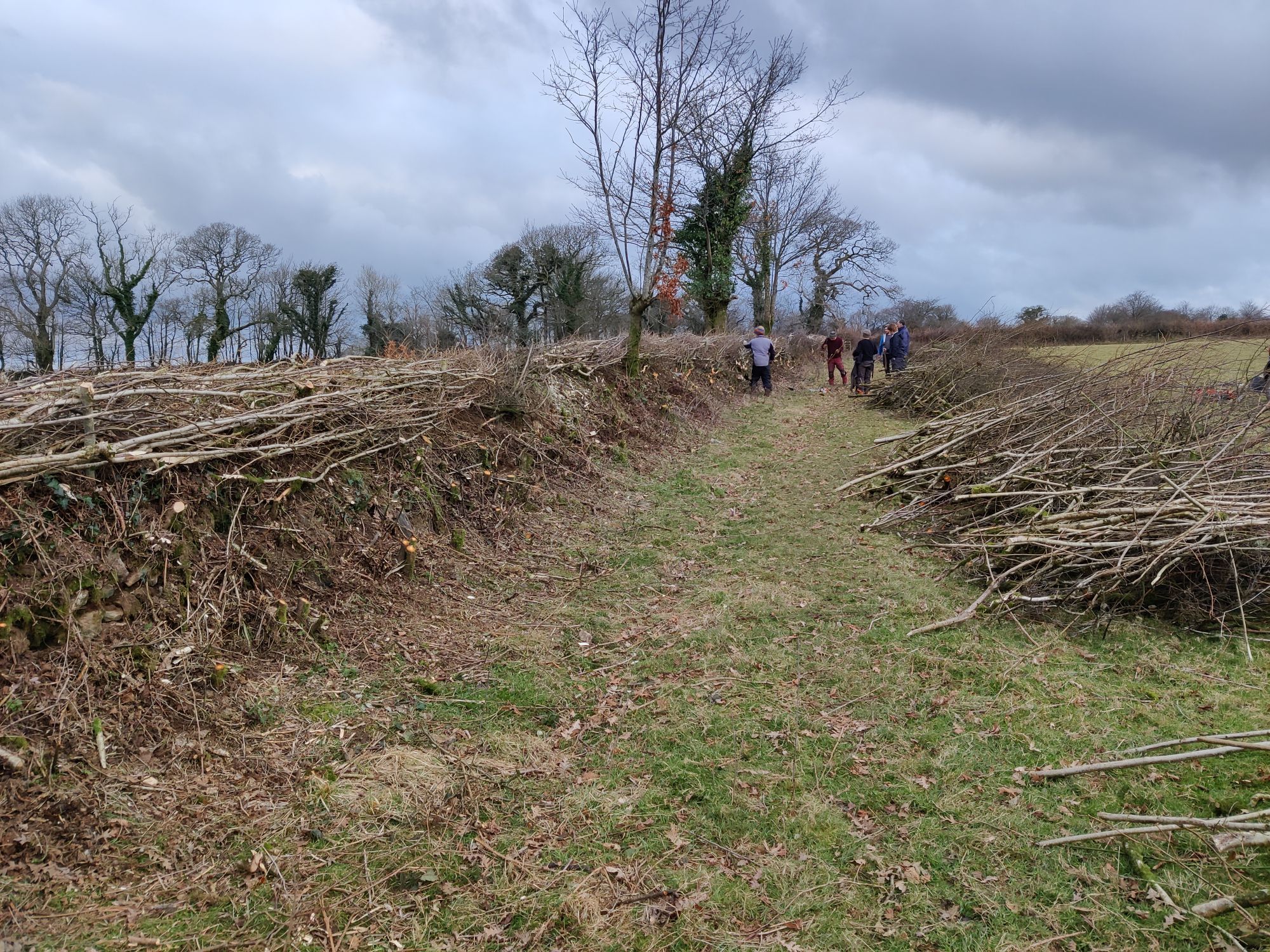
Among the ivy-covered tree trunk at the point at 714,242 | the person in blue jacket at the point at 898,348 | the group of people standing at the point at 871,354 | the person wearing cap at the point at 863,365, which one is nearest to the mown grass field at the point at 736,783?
the person in blue jacket at the point at 898,348

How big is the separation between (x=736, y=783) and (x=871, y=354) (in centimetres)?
1546

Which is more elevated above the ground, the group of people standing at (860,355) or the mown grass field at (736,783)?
the group of people standing at (860,355)

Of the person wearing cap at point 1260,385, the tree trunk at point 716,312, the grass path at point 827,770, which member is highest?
the tree trunk at point 716,312

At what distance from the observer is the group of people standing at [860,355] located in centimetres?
1600

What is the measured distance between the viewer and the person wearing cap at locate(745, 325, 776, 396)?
53.3ft

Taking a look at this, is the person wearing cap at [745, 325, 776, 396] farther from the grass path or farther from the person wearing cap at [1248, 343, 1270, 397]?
the grass path

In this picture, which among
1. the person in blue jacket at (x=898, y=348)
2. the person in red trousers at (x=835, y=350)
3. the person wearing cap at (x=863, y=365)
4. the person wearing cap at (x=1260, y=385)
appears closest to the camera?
the person wearing cap at (x=1260, y=385)

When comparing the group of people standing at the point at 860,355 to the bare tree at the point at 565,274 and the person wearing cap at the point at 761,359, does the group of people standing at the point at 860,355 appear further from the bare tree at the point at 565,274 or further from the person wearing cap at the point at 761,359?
the bare tree at the point at 565,274

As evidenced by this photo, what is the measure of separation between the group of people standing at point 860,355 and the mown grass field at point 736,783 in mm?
11083

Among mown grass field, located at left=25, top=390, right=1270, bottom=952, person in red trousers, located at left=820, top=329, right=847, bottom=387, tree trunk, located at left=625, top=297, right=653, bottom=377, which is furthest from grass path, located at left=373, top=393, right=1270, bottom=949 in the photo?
person in red trousers, located at left=820, top=329, right=847, bottom=387

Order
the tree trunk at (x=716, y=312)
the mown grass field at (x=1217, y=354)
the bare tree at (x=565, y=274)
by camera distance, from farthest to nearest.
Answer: the bare tree at (x=565, y=274)
the tree trunk at (x=716, y=312)
the mown grass field at (x=1217, y=354)

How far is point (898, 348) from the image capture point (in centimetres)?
1598

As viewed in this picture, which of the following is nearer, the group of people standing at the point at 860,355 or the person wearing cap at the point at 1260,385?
the person wearing cap at the point at 1260,385

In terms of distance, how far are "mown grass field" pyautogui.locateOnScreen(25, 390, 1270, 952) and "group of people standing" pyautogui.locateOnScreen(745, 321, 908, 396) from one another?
36.4 ft
